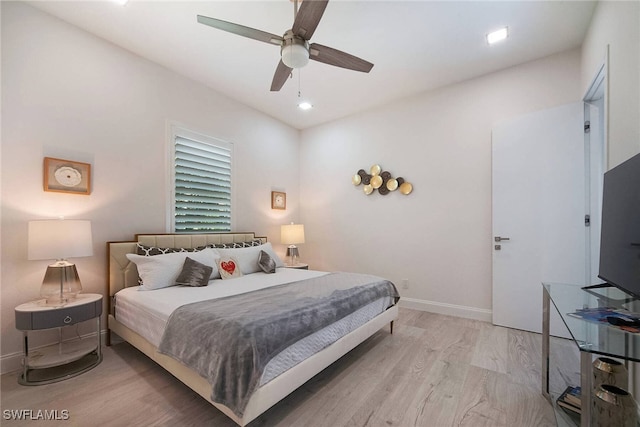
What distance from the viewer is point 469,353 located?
251 centimetres

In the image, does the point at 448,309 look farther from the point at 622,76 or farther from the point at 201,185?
the point at 201,185

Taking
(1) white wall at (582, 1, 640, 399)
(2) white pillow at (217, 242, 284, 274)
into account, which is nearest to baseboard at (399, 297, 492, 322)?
(1) white wall at (582, 1, 640, 399)

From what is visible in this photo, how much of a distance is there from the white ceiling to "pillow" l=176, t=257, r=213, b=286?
2264mm

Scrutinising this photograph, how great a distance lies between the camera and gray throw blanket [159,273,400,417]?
142 centimetres

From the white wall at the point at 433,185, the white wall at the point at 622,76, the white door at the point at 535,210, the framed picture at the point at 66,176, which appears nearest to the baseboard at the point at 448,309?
the white wall at the point at 433,185

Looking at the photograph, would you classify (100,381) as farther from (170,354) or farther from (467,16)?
(467,16)

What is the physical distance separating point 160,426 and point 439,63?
4077 mm

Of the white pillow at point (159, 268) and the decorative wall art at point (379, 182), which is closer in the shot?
the white pillow at point (159, 268)

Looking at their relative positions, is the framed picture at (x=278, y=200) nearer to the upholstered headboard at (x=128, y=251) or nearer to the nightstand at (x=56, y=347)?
the upholstered headboard at (x=128, y=251)

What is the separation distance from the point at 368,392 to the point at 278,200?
11.1 feet

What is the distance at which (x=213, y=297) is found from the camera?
2.19m

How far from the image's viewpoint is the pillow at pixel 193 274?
8.66 ft

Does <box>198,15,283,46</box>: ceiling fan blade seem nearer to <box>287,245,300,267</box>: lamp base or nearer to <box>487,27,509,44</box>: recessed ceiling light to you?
<box>487,27,509,44</box>: recessed ceiling light

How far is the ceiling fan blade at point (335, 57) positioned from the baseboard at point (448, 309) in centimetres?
305
